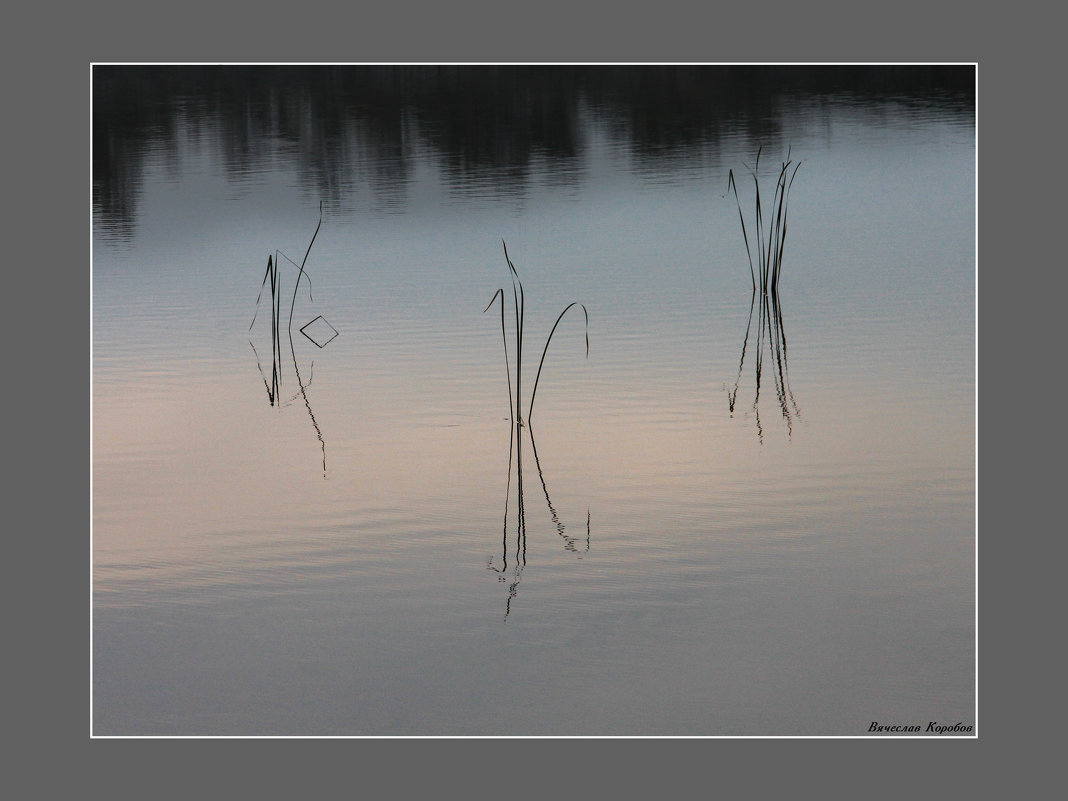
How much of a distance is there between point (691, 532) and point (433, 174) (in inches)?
198

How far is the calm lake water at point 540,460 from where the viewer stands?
91.8 inches

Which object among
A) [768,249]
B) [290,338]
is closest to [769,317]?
[768,249]

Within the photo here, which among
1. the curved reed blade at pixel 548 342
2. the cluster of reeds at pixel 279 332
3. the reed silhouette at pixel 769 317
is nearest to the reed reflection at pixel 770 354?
the reed silhouette at pixel 769 317

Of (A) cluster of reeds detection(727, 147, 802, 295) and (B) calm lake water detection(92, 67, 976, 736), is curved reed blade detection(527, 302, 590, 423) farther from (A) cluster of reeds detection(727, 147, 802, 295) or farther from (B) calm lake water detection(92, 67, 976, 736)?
(A) cluster of reeds detection(727, 147, 802, 295)

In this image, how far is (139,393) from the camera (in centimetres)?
386

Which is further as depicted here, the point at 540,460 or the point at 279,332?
the point at 279,332

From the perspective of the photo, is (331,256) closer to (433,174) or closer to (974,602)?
(433,174)

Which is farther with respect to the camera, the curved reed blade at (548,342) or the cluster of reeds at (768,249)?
the cluster of reeds at (768,249)

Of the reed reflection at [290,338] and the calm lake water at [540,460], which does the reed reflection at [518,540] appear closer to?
the calm lake water at [540,460]

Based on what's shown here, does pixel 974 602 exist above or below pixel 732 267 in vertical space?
below

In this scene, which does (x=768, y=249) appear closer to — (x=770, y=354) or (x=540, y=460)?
(x=770, y=354)

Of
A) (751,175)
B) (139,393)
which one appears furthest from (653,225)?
(139,393)

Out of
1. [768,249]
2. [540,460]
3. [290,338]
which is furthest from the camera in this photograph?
[768,249]

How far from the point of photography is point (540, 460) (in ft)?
10.8
